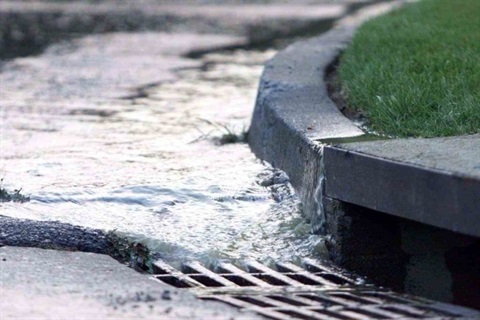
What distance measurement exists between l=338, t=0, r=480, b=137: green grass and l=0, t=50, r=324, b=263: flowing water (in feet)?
1.90

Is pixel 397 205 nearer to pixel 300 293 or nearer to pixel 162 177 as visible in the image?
pixel 300 293

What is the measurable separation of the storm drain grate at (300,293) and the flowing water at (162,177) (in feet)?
0.74

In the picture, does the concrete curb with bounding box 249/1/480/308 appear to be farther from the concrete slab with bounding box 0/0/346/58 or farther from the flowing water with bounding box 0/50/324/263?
the concrete slab with bounding box 0/0/346/58

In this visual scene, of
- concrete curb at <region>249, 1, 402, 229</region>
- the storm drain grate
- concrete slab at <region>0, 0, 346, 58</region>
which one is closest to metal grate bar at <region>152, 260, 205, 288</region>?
the storm drain grate

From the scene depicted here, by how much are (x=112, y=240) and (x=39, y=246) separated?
29 centimetres

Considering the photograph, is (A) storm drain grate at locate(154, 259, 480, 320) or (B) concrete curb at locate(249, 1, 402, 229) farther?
(B) concrete curb at locate(249, 1, 402, 229)

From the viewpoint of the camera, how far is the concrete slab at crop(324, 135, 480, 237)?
335cm

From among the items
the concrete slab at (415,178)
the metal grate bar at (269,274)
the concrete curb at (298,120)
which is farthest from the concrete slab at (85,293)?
the concrete curb at (298,120)

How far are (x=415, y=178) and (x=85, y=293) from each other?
1072 millimetres

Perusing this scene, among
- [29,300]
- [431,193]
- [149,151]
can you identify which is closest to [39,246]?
[29,300]

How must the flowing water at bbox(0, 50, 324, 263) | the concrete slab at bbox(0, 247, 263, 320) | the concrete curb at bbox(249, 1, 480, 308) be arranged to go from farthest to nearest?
the flowing water at bbox(0, 50, 324, 263) < the concrete curb at bbox(249, 1, 480, 308) < the concrete slab at bbox(0, 247, 263, 320)

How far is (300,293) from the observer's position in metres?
3.59

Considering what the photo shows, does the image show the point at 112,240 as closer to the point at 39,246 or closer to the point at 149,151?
Answer: the point at 39,246

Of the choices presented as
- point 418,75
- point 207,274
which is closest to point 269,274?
point 207,274
